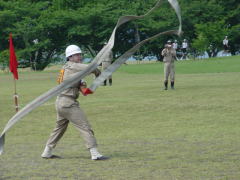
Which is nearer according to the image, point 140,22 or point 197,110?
point 197,110

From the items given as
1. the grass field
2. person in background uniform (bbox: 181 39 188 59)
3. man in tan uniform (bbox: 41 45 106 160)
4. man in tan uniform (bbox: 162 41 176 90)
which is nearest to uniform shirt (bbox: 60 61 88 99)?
man in tan uniform (bbox: 41 45 106 160)

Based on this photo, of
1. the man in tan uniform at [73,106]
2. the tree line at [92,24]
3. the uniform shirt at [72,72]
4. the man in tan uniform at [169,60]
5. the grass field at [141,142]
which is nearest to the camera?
the grass field at [141,142]

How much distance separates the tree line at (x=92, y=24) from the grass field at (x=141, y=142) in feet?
117

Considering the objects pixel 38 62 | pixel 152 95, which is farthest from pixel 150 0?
pixel 152 95

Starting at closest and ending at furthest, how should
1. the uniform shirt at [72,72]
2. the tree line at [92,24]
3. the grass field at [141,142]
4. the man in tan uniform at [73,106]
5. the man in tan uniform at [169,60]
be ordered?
the grass field at [141,142] < the uniform shirt at [72,72] < the man in tan uniform at [73,106] < the man in tan uniform at [169,60] < the tree line at [92,24]

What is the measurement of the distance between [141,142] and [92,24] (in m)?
47.1

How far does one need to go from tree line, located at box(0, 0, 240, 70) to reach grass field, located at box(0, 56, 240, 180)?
117 ft

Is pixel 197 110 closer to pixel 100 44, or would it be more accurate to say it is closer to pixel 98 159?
pixel 98 159

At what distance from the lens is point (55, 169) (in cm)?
835

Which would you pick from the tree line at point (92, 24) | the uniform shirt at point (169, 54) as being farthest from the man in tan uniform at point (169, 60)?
the tree line at point (92, 24)

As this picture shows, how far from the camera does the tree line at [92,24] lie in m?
54.6

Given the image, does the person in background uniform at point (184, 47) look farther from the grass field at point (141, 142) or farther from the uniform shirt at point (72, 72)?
the uniform shirt at point (72, 72)

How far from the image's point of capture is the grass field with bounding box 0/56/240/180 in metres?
7.98

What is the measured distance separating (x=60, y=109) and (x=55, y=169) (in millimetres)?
1008
